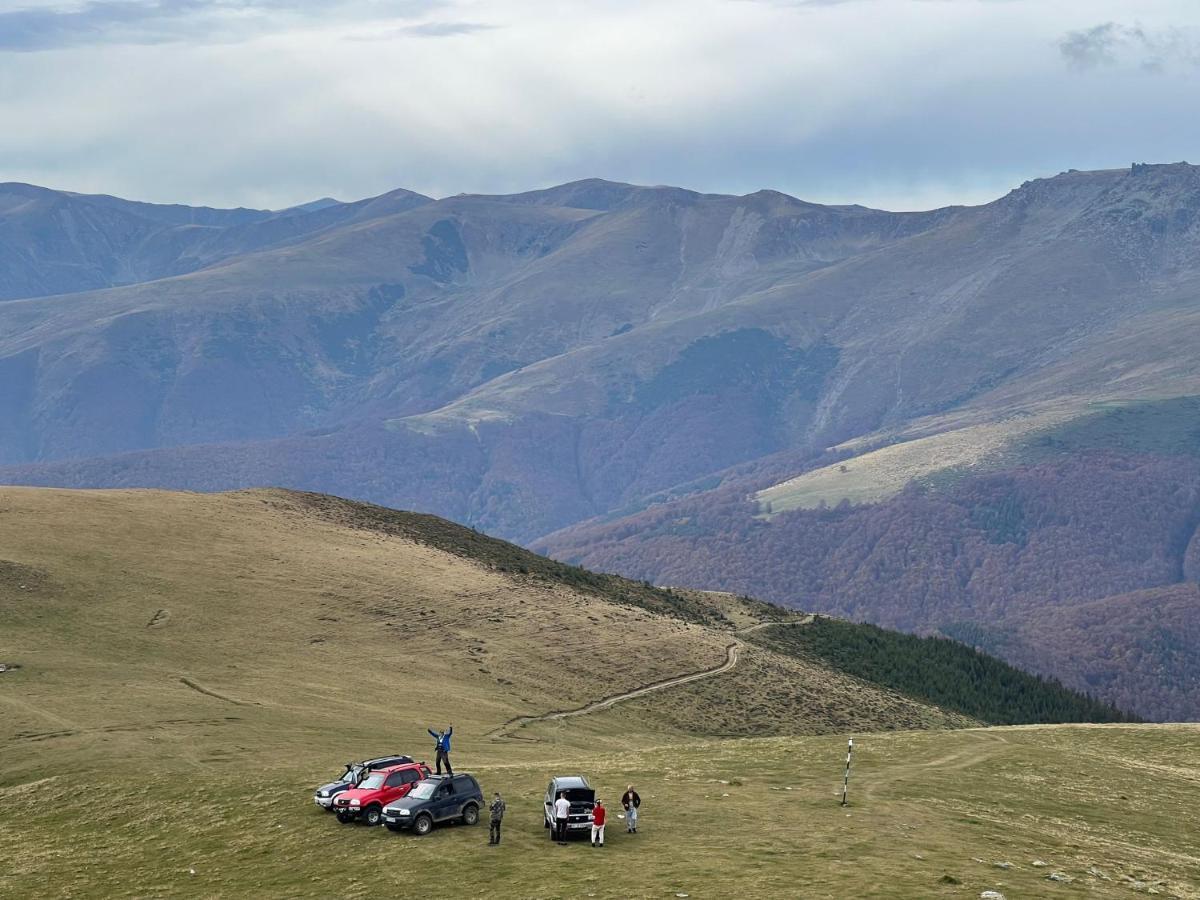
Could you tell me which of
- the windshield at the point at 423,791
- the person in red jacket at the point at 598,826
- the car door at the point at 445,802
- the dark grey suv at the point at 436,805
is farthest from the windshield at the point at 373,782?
the person in red jacket at the point at 598,826

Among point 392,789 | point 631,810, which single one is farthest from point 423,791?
point 631,810

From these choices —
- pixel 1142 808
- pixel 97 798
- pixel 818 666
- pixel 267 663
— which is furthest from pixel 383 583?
pixel 1142 808

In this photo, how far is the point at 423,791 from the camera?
51562mm

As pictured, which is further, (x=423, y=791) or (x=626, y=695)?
(x=626, y=695)

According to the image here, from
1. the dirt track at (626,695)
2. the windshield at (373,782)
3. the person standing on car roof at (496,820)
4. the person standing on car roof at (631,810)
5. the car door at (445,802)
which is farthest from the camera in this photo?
the dirt track at (626,695)

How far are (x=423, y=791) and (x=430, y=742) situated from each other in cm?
2390

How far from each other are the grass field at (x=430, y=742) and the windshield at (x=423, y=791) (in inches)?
71.4

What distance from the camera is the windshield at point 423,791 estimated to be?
168 feet

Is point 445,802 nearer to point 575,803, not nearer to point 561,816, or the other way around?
point 561,816

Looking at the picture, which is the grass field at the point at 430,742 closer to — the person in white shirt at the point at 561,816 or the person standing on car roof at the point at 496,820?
the person standing on car roof at the point at 496,820

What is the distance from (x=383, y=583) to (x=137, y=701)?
46064mm

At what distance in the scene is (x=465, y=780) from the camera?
2062 inches

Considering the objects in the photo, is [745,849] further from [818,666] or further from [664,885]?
[818,666]

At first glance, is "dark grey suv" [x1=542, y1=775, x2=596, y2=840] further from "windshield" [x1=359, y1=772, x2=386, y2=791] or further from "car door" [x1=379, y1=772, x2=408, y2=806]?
"windshield" [x1=359, y1=772, x2=386, y2=791]
